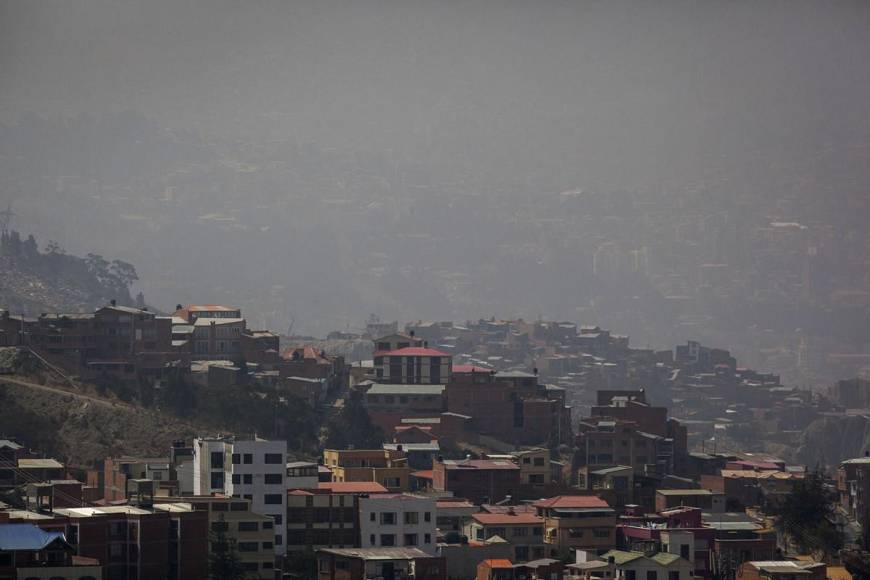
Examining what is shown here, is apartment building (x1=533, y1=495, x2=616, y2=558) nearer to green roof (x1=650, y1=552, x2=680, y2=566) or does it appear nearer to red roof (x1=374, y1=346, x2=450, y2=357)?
green roof (x1=650, y1=552, x2=680, y2=566)

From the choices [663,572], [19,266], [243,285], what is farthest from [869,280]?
[663,572]

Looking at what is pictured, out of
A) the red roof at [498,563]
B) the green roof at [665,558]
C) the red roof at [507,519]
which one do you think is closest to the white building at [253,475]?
the red roof at [498,563]

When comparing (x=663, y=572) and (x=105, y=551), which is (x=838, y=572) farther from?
(x=105, y=551)

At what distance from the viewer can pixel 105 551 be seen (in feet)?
148

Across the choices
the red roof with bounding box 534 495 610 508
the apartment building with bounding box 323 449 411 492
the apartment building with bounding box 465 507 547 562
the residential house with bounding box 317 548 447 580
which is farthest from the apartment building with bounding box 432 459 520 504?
the residential house with bounding box 317 548 447 580

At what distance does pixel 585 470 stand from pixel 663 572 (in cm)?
1805

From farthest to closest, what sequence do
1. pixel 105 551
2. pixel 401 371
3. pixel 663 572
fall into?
1. pixel 401 371
2. pixel 663 572
3. pixel 105 551

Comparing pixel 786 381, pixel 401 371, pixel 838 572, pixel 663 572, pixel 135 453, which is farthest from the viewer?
pixel 786 381

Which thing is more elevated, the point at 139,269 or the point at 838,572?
the point at 139,269

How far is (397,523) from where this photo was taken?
2057 inches

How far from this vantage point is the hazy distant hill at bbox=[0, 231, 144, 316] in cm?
11319

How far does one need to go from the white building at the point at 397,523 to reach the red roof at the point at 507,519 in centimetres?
225

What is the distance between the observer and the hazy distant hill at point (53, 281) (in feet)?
371

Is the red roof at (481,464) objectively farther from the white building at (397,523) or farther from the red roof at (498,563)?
the red roof at (498,563)
